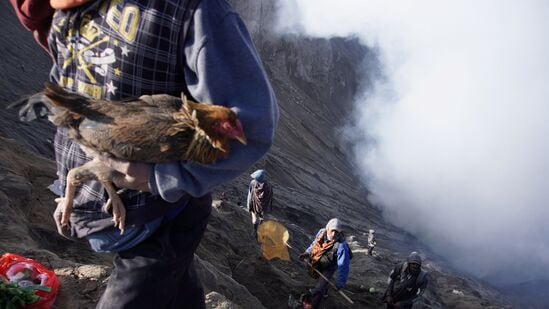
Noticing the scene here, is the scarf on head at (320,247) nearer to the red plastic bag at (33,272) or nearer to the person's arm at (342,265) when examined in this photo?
the person's arm at (342,265)

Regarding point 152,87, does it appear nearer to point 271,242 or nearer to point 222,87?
point 222,87

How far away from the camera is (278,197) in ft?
52.4

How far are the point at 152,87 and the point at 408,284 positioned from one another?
19.6ft

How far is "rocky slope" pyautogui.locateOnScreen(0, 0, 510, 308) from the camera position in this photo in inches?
160

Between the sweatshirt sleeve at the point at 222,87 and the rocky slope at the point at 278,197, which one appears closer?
the sweatshirt sleeve at the point at 222,87

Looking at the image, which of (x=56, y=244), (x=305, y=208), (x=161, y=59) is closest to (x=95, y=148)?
(x=161, y=59)

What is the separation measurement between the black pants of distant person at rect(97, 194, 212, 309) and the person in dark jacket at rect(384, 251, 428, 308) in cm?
546

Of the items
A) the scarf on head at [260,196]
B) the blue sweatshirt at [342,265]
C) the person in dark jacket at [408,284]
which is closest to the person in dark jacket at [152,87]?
the blue sweatshirt at [342,265]

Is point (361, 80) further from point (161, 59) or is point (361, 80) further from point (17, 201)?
point (161, 59)

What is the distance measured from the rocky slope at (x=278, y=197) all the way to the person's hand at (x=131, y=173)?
152cm

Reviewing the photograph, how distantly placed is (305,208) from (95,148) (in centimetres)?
1526

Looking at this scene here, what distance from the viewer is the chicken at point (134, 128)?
1.45 metres

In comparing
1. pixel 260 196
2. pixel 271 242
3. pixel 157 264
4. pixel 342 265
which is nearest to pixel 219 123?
pixel 157 264

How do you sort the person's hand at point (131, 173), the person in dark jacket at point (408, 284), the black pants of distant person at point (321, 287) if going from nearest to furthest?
the person's hand at point (131, 173) → the black pants of distant person at point (321, 287) → the person in dark jacket at point (408, 284)
